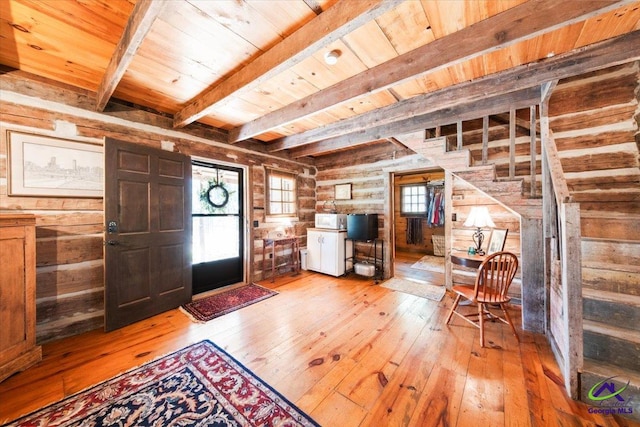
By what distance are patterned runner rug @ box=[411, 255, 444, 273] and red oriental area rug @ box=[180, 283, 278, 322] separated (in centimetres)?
350

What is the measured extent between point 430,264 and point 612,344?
399 cm

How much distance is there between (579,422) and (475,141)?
3322 millimetres

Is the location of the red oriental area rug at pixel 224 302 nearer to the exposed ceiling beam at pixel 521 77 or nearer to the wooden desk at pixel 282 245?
the wooden desk at pixel 282 245

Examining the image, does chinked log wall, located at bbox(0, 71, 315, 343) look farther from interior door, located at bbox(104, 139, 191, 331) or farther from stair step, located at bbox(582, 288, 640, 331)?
stair step, located at bbox(582, 288, 640, 331)

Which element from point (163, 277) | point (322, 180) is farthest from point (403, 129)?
point (163, 277)

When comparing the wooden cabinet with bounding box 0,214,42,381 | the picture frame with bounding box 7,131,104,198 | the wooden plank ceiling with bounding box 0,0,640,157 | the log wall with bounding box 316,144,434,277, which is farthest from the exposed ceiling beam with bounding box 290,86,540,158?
the wooden cabinet with bounding box 0,214,42,381

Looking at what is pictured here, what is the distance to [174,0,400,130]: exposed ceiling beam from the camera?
1291mm

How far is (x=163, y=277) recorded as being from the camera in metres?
2.94

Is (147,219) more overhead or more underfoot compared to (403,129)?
more underfoot

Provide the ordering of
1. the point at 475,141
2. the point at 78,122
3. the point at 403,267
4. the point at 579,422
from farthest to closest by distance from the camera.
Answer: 1. the point at 403,267
2. the point at 475,141
3. the point at 78,122
4. the point at 579,422

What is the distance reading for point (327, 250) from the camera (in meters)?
4.55

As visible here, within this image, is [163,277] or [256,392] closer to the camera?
[256,392]

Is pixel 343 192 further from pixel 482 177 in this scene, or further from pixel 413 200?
pixel 413 200

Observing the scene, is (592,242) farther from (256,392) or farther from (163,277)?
(163,277)
